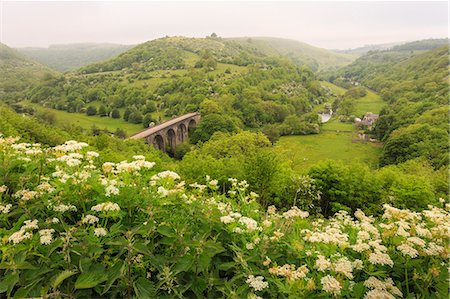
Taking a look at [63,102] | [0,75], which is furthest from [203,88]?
[0,75]

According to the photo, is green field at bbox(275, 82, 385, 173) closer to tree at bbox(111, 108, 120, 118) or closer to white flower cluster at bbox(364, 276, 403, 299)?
white flower cluster at bbox(364, 276, 403, 299)

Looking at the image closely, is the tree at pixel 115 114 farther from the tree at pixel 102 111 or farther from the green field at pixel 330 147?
the green field at pixel 330 147

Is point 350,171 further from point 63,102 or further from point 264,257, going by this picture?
point 63,102

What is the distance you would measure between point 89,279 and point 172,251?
1.24 m

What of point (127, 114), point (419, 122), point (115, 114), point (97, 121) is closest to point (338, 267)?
point (419, 122)

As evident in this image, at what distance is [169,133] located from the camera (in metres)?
71.8

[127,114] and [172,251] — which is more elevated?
[172,251]

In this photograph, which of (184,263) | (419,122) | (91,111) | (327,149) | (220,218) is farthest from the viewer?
(91,111)

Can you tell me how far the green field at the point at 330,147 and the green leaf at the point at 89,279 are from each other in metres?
50.0

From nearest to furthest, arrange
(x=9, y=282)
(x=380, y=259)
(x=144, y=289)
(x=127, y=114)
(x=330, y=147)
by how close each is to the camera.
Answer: (x=9, y=282) → (x=144, y=289) → (x=380, y=259) → (x=330, y=147) → (x=127, y=114)

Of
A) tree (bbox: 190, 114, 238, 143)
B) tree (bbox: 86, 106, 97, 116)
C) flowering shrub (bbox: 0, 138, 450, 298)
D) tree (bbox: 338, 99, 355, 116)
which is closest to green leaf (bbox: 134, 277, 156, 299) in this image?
flowering shrub (bbox: 0, 138, 450, 298)

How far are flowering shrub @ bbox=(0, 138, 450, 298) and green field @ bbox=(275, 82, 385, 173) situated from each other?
48.3m

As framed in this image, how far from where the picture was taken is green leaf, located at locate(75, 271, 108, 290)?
3075 millimetres

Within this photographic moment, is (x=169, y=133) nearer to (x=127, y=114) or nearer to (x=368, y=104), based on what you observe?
(x=127, y=114)
